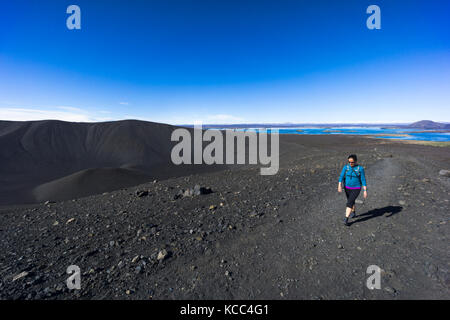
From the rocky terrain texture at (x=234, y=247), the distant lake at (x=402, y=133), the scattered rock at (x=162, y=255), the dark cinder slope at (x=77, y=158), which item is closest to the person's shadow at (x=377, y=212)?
the rocky terrain texture at (x=234, y=247)

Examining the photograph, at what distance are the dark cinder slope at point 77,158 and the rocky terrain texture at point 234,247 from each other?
17.9 meters

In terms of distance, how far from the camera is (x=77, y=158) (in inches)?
1722

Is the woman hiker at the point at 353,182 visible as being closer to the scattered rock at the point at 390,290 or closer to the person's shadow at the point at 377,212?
the person's shadow at the point at 377,212

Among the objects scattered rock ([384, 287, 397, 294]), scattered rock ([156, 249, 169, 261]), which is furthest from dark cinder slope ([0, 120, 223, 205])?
scattered rock ([384, 287, 397, 294])

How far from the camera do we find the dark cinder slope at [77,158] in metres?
23.2

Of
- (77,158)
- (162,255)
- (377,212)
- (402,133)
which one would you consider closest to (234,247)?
(162,255)

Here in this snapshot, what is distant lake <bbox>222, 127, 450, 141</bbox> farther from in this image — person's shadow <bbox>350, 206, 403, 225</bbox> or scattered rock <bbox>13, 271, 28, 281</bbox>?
scattered rock <bbox>13, 271, 28, 281</bbox>

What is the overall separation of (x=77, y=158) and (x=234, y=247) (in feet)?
170

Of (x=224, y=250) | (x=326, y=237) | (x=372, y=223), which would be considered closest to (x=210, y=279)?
(x=224, y=250)

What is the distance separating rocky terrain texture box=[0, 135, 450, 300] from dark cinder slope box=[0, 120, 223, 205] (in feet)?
58.8
